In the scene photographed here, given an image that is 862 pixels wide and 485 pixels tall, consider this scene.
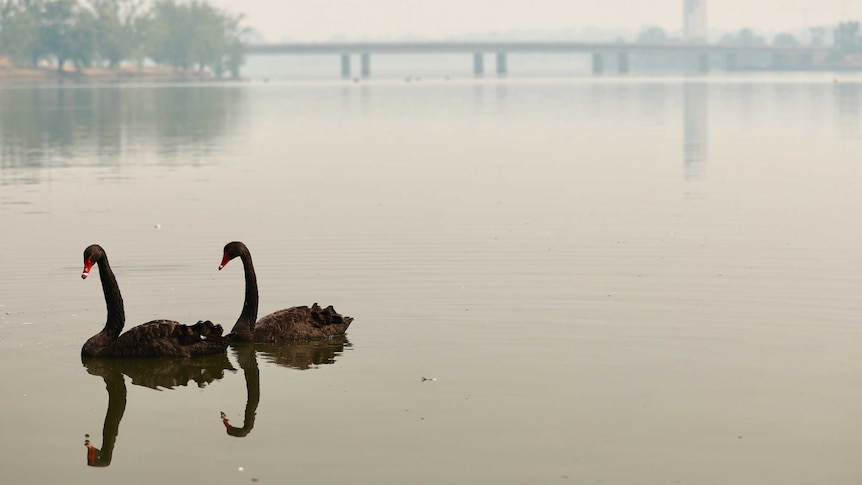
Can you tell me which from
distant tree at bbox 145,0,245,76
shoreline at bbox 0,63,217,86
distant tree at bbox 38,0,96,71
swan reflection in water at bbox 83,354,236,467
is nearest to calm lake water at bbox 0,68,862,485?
swan reflection in water at bbox 83,354,236,467

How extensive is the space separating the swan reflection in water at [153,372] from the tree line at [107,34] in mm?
148004

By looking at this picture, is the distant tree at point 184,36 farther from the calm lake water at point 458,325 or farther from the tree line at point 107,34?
the calm lake water at point 458,325

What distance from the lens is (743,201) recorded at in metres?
22.6

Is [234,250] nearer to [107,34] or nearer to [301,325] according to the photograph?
[301,325]

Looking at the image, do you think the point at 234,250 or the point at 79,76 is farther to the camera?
the point at 79,76

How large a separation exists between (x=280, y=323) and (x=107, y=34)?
505ft

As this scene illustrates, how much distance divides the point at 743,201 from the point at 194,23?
17886 cm

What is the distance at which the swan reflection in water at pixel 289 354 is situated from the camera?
11038 millimetres

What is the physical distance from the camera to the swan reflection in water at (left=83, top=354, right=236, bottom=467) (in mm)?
10531

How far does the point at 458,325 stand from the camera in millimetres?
12516

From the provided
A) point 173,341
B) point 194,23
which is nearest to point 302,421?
point 173,341

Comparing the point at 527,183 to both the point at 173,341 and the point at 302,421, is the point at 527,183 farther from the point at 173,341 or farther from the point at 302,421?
the point at 302,421

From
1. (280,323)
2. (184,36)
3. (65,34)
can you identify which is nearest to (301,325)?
(280,323)

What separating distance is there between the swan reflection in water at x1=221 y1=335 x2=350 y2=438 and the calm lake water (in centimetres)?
4
